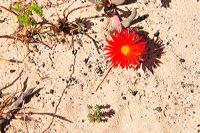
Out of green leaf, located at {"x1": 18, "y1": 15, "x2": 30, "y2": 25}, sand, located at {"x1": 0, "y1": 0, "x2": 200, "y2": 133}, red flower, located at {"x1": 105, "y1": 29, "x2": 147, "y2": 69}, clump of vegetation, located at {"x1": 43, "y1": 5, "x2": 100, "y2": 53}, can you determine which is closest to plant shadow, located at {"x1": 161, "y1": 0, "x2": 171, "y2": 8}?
sand, located at {"x1": 0, "y1": 0, "x2": 200, "y2": 133}

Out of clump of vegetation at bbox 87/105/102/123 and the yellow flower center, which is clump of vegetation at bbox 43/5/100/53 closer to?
the yellow flower center

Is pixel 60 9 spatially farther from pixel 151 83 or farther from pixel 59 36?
pixel 151 83

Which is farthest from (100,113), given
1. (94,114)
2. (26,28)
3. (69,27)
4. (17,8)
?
(17,8)

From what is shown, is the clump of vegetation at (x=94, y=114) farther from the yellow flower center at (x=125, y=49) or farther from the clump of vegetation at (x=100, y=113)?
the yellow flower center at (x=125, y=49)

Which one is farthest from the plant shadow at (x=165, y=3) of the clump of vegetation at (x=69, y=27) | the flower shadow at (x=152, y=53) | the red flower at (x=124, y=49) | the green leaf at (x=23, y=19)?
the green leaf at (x=23, y=19)

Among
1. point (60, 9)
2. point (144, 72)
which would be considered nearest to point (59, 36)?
point (60, 9)
